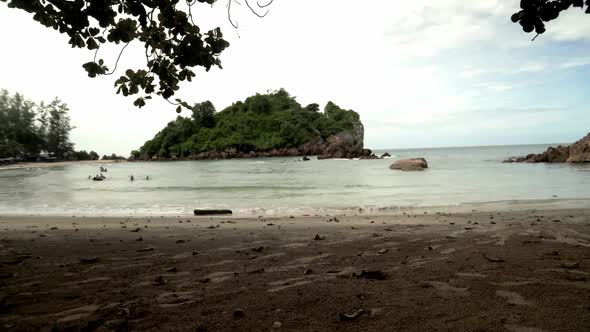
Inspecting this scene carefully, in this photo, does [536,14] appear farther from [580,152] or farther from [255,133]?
[255,133]

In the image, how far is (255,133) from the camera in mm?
97375

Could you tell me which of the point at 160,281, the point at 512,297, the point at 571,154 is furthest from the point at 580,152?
the point at 160,281

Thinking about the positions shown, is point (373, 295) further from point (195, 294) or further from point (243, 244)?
point (243, 244)

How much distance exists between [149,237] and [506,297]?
5.41 meters

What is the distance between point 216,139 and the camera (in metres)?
93.9

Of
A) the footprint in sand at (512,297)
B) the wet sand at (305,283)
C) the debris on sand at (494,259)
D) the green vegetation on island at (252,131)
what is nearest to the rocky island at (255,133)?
the green vegetation on island at (252,131)

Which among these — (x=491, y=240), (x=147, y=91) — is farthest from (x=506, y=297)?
(x=147, y=91)

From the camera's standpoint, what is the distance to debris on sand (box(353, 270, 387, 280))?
3451 mm

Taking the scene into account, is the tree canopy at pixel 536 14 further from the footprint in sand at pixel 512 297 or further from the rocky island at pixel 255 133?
the rocky island at pixel 255 133

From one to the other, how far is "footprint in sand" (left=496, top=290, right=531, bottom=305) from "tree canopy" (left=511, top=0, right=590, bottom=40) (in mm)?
3021

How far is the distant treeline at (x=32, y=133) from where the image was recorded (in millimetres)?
85006

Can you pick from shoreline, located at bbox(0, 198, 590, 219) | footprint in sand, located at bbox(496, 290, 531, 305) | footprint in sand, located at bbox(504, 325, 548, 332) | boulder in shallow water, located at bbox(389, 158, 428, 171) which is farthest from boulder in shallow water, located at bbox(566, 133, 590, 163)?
footprint in sand, located at bbox(504, 325, 548, 332)

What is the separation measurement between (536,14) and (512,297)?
3191 millimetres

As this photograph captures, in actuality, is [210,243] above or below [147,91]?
below
